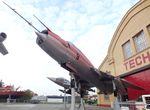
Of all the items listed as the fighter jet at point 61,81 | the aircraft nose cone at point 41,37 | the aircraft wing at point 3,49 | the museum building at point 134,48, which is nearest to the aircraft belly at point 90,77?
the aircraft nose cone at point 41,37

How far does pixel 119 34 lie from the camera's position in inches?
936

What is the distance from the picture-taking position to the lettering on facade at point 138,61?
59.9ft

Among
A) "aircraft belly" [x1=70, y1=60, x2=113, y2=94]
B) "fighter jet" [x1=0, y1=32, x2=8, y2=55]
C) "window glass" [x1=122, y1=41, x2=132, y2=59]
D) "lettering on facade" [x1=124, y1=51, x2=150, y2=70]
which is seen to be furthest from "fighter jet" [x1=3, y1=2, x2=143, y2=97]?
"window glass" [x1=122, y1=41, x2=132, y2=59]

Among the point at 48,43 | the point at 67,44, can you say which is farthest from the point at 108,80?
the point at 48,43

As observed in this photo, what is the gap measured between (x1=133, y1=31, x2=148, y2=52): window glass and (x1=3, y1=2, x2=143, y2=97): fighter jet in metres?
4.54

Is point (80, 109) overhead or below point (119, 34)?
below

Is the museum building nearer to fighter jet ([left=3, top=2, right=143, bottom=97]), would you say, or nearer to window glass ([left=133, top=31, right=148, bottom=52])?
window glass ([left=133, top=31, right=148, bottom=52])

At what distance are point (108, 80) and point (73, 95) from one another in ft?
13.3

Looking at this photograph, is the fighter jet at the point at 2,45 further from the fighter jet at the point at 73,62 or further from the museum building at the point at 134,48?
the museum building at the point at 134,48

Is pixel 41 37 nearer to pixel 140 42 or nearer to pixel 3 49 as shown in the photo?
pixel 3 49

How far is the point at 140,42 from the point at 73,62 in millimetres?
9878

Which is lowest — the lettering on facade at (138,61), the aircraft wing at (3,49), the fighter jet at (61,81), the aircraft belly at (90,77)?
the aircraft belly at (90,77)

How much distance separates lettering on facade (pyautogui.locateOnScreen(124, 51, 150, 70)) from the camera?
18253 mm

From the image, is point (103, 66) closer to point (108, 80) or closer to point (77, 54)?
point (108, 80)
